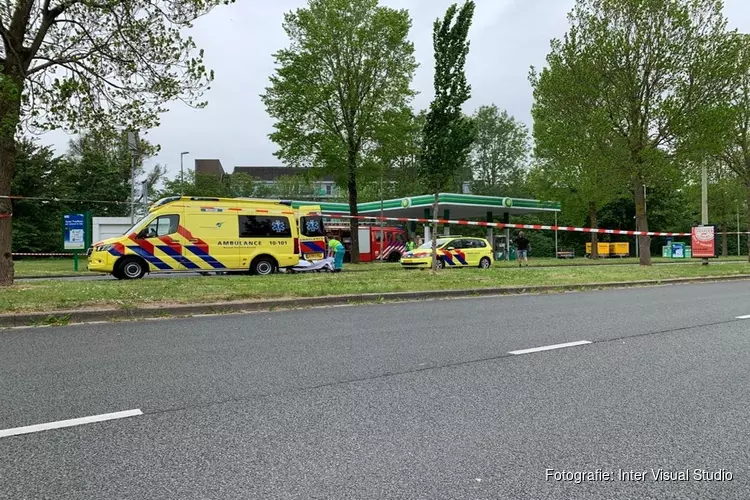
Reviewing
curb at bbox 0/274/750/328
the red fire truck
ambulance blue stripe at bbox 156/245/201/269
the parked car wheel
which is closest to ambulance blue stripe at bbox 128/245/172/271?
the parked car wheel

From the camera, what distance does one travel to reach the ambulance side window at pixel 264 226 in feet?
59.4

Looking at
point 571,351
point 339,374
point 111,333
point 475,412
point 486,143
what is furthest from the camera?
point 486,143

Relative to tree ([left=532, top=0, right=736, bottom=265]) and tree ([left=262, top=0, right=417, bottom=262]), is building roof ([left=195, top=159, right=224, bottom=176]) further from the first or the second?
tree ([left=532, top=0, right=736, bottom=265])

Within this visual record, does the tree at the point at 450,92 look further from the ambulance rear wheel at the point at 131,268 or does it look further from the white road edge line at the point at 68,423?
the white road edge line at the point at 68,423

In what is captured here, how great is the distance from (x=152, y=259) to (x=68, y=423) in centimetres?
1364

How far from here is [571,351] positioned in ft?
19.6

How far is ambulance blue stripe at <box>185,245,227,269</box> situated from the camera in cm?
1712

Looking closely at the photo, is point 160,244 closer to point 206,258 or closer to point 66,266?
point 206,258

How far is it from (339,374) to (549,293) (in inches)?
360

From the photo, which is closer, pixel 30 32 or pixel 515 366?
pixel 515 366

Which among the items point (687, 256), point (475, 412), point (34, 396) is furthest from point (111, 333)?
point (687, 256)

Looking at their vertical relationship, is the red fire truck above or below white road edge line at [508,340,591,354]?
above

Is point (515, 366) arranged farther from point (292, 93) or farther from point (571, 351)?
point (292, 93)

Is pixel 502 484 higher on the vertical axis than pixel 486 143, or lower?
lower
